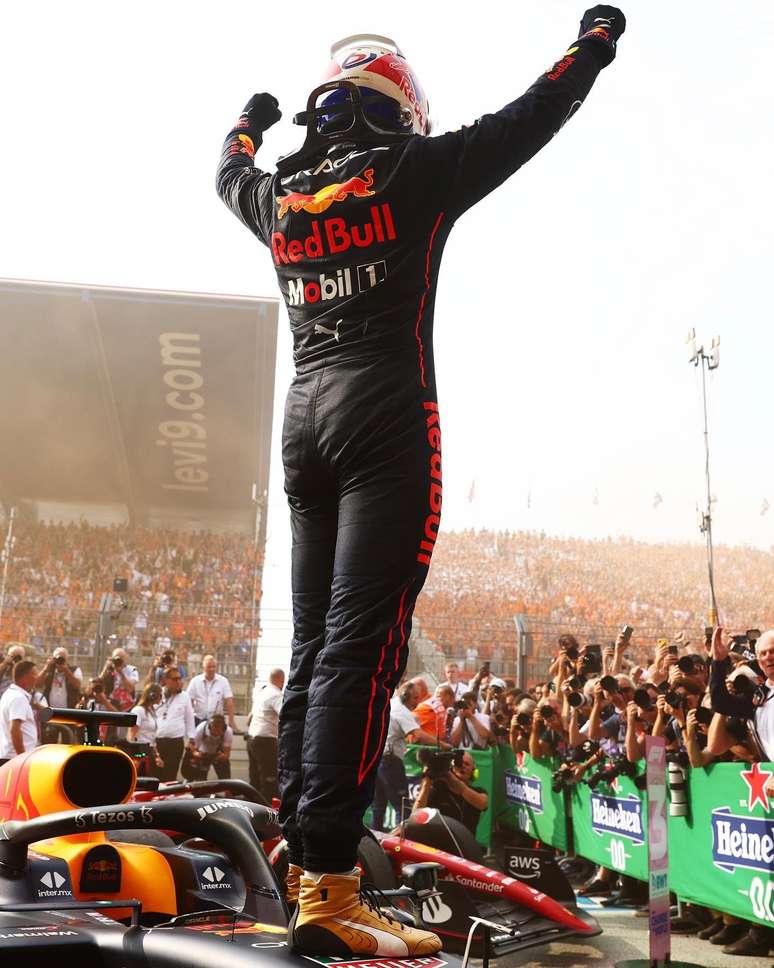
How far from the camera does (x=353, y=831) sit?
5.18 ft

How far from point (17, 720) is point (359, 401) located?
24.6 ft

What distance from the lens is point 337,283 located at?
1.80 metres

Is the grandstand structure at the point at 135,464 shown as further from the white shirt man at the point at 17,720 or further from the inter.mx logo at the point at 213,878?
the inter.mx logo at the point at 213,878

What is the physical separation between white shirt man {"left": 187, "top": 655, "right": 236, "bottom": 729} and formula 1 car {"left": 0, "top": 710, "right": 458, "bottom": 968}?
822 centimetres

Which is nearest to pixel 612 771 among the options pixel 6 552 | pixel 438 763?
pixel 438 763

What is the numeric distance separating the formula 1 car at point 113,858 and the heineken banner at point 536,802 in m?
5.30

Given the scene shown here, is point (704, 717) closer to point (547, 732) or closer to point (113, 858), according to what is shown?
point (547, 732)

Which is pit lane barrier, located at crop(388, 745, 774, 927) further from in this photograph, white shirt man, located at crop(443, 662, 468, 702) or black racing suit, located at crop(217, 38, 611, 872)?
black racing suit, located at crop(217, 38, 611, 872)

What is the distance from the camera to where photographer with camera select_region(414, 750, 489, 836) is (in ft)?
24.4

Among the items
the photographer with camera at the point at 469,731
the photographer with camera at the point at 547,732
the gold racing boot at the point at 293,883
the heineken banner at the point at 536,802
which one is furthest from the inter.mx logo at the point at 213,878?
the photographer with camera at the point at 469,731

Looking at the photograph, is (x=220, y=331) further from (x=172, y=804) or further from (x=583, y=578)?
(x=172, y=804)

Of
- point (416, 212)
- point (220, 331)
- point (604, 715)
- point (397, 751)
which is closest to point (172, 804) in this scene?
point (416, 212)

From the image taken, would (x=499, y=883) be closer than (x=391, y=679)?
No

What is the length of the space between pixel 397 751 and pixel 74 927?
662 centimetres
